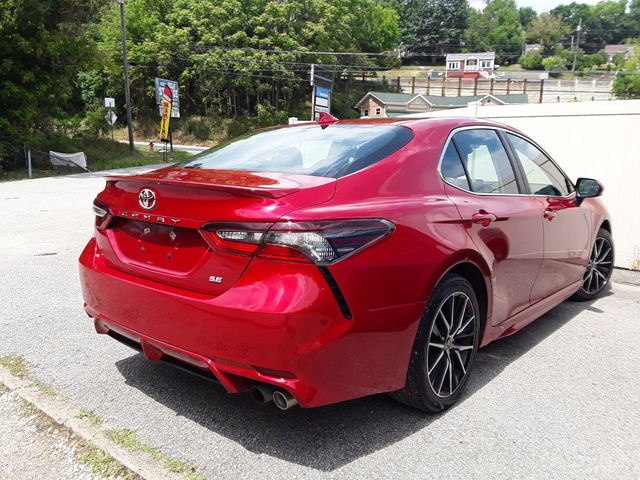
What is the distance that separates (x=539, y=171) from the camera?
4.15 metres

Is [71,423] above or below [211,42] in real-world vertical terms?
below

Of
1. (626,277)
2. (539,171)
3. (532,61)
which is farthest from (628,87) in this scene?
(539,171)

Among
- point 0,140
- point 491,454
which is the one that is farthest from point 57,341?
point 0,140

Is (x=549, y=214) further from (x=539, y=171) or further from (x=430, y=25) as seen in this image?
(x=430, y=25)

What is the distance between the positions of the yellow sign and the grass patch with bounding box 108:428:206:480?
30.3m

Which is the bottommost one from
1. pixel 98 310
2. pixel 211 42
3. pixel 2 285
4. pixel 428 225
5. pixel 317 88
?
pixel 2 285

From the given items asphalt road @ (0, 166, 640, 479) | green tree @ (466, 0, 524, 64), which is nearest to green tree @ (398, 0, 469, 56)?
green tree @ (466, 0, 524, 64)

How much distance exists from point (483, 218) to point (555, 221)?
4.13 ft

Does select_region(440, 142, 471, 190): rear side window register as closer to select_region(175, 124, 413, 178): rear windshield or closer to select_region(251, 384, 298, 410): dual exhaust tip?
select_region(175, 124, 413, 178): rear windshield

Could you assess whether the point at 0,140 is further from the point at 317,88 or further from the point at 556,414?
the point at 556,414

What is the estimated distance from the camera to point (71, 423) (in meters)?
2.67

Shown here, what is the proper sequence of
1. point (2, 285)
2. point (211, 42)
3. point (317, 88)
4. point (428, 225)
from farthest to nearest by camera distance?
point (211, 42) < point (317, 88) < point (2, 285) < point (428, 225)

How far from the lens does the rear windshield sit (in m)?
2.81

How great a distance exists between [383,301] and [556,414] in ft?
4.56
